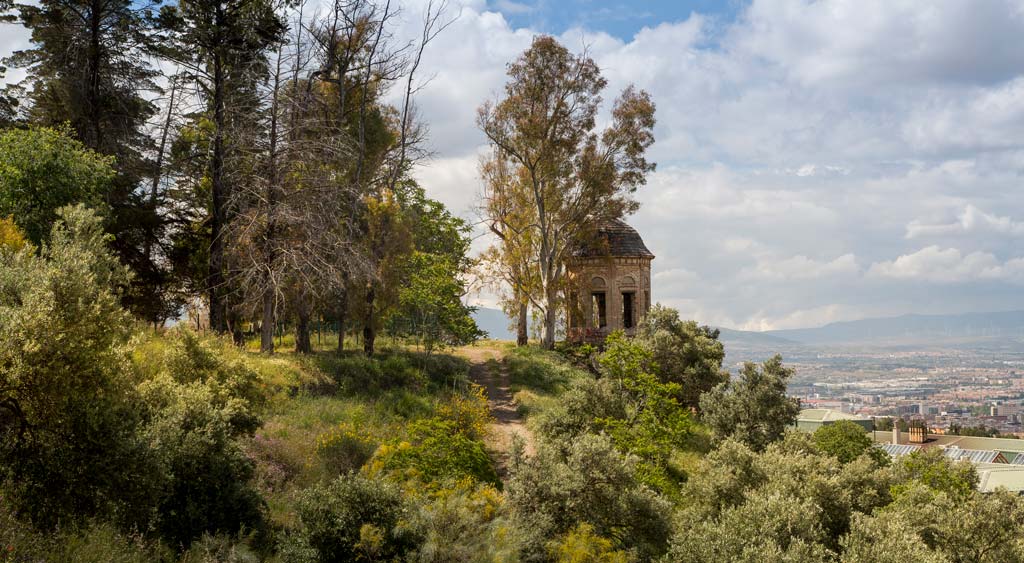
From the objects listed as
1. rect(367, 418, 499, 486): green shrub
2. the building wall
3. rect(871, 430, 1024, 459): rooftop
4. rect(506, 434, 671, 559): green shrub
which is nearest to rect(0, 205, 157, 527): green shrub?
rect(367, 418, 499, 486): green shrub

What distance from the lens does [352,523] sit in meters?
10.1

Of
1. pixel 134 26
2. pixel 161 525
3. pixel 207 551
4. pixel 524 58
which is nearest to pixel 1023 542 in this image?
pixel 207 551

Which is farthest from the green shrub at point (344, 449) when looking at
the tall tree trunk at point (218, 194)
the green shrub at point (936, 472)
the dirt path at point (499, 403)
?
the green shrub at point (936, 472)

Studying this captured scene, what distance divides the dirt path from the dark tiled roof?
7806 millimetres

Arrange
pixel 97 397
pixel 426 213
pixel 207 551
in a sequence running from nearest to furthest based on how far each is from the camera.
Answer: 1. pixel 97 397
2. pixel 207 551
3. pixel 426 213

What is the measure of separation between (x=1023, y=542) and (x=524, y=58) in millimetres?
27698

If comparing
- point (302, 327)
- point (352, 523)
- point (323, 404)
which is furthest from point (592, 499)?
point (302, 327)

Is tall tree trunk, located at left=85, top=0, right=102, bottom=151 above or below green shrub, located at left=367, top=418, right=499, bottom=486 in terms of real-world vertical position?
above

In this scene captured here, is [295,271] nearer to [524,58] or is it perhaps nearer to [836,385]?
[524,58]

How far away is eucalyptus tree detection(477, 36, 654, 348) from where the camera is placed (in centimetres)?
3344

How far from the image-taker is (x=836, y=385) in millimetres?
159625

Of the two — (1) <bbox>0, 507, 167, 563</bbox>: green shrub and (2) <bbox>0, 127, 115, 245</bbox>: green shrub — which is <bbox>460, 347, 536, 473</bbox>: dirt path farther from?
(2) <bbox>0, 127, 115, 245</bbox>: green shrub

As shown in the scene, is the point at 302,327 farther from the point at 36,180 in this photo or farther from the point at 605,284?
the point at 605,284

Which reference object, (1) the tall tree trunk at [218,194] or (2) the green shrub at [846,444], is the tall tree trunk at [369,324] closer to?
(1) the tall tree trunk at [218,194]
